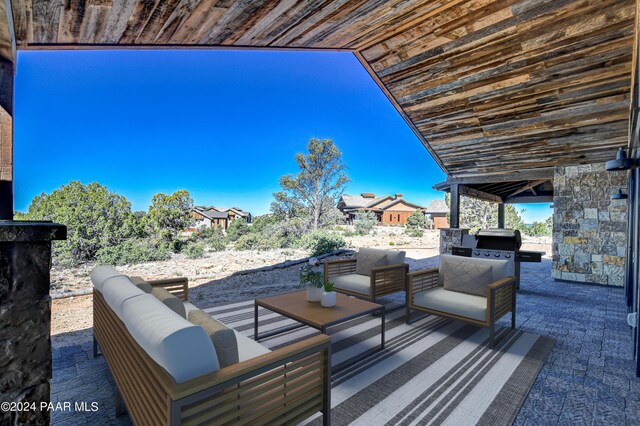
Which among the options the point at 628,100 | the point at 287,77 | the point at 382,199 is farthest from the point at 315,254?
the point at 382,199

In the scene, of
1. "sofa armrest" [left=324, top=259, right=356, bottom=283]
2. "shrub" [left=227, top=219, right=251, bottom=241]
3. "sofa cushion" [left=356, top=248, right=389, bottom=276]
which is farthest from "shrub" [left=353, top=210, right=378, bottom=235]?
"sofa cushion" [left=356, top=248, right=389, bottom=276]

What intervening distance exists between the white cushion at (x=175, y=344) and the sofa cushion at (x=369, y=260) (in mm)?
3442

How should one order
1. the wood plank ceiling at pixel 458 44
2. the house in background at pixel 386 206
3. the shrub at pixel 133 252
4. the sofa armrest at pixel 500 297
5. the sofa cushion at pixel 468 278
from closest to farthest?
the wood plank ceiling at pixel 458 44 < the sofa armrest at pixel 500 297 < the sofa cushion at pixel 468 278 < the shrub at pixel 133 252 < the house in background at pixel 386 206

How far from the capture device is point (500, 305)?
3.29 meters

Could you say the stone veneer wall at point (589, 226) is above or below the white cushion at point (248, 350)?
above

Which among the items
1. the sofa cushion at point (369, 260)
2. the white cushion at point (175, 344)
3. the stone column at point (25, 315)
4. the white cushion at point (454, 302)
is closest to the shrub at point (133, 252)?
the sofa cushion at point (369, 260)

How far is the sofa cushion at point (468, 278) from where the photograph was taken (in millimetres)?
3557

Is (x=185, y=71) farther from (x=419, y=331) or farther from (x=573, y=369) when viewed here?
(x=573, y=369)

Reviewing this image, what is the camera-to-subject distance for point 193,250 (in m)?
8.69

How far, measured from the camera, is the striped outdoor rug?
6.79 ft

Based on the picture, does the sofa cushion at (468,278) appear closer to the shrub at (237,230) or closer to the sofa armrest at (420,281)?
the sofa armrest at (420,281)

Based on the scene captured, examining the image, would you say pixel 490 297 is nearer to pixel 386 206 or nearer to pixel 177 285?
pixel 177 285

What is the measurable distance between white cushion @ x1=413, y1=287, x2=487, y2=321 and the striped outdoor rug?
0.32m

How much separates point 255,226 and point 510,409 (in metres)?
11.9
